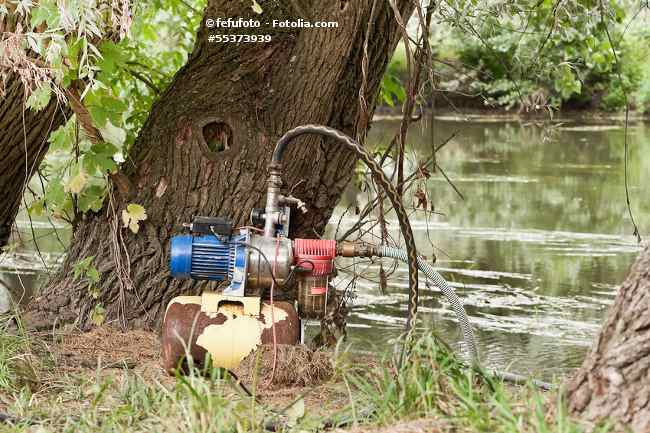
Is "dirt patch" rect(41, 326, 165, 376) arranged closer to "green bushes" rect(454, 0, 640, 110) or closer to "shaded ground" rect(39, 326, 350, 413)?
"shaded ground" rect(39, 326, 350, 413)

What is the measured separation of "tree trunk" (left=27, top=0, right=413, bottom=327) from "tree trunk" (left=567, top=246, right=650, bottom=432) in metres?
2.03

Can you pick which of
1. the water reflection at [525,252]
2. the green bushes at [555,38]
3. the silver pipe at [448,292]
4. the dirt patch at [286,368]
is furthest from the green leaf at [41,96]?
the green bushes at [555,38]

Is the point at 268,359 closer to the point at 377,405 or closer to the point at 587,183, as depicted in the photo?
the point at 377,405

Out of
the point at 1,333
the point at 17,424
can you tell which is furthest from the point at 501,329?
the point at 17,424

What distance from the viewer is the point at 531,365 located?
203 inches

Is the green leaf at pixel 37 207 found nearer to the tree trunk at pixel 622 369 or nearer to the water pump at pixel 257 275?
the water pump at pixel 257 275

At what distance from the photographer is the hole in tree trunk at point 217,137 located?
450 cm

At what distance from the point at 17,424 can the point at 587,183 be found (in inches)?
382

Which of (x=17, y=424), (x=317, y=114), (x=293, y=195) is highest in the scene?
(x=317, y=114)

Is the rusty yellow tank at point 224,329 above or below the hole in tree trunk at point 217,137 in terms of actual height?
below

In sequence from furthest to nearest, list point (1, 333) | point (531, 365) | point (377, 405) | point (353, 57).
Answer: point (531, 365) < point (353, 57) < point (1, 333) < point (377, 405)

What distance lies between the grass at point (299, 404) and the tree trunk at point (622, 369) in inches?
2.9

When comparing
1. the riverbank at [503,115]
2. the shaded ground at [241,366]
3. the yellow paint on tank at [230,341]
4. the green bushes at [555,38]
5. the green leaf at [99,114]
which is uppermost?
the riverbank at [503,115]

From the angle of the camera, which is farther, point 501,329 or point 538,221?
point 538,221
